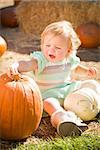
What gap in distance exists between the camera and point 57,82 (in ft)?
11.1

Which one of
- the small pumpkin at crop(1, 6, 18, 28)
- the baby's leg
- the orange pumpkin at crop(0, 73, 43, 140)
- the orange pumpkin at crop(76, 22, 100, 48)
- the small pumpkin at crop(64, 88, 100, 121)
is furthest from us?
the small pumpkin at crop(1, 6, 18, 28)

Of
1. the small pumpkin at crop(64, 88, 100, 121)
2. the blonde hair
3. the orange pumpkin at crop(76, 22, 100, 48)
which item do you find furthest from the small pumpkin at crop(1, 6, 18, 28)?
the small pumpkin at crop(64, 88, 100, 121)

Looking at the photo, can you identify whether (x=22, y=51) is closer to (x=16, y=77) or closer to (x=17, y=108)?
(x=16, y=77)

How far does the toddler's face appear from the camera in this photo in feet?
10.5

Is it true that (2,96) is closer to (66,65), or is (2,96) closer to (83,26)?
(66,65)

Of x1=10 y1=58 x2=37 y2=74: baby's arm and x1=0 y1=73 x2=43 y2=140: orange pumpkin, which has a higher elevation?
→ x1=10 y1=58 x2=37 y2=74: baby's arm

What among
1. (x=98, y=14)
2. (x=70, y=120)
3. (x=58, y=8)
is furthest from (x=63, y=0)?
(x=70, y=120)

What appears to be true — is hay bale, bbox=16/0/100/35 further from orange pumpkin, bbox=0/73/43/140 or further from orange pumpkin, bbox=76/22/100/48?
orange pumpkin, bbox=0/73/43/140

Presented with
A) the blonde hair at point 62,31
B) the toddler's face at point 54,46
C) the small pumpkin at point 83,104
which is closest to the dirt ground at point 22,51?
the small pumpkin at point 83,104

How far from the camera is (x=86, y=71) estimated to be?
3.47 meters

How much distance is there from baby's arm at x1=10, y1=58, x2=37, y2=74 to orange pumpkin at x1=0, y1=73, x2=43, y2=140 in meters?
0.09

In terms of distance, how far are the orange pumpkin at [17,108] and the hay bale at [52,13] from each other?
3571 millimetres

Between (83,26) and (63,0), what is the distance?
869 mm

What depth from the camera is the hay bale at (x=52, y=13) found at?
6301 mm
